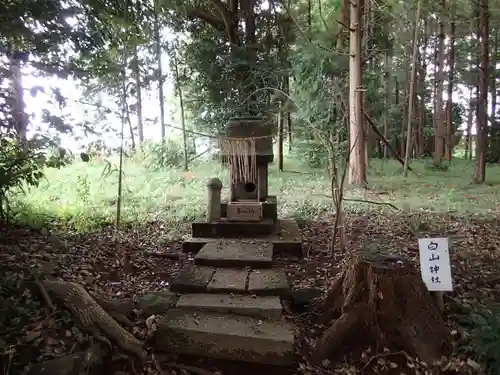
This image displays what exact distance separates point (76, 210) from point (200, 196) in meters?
3.14

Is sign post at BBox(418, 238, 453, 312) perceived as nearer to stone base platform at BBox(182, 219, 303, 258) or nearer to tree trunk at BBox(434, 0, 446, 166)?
stone base platform at BBox(182, 219, 303, 258)

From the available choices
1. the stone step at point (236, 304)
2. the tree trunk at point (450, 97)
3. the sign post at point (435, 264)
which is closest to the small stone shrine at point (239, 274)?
the stone step at point (236, 304)

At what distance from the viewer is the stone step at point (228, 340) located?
3.01 meters

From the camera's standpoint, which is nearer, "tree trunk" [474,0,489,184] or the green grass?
the green grass

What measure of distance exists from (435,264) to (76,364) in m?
2.81

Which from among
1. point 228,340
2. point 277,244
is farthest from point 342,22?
point 228,340

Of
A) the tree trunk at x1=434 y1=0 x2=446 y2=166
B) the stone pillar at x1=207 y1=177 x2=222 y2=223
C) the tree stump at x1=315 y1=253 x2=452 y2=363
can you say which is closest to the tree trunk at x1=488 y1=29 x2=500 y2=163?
the tree trunk at x1=434 y1=0 x2=446 y2=166

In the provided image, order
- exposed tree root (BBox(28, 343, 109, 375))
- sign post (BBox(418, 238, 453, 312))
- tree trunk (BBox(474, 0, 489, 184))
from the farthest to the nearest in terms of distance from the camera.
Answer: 1. tree trunk (BBox(474, 0, 489, 184))
2. sign post (BBox(418, 238, 453, 312))
3. exposed tree root (BBox(28, 343, 109, 375))

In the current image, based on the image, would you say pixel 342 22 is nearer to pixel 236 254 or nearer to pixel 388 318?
pixel 236 254

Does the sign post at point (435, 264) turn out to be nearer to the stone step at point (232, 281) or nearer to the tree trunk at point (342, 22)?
the stone step at point (232, 281)

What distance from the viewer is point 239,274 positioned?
4.20 metres

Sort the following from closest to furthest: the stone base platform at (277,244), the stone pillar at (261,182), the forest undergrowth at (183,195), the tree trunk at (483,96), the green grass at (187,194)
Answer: the stone base platform at (277,244) < the stone pillar at (261,182) < the forest undergrowth at (183,195) < the green grass at (187,194) < the tree trunk at (483,96)

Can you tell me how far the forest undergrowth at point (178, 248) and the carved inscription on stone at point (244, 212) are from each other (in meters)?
0.82

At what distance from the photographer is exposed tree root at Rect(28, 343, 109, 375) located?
2484 millimetres
